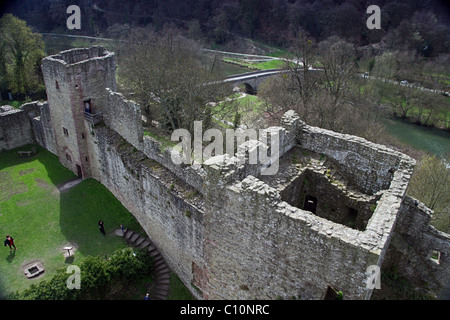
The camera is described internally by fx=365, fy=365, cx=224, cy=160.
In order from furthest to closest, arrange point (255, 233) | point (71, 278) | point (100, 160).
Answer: point (100, 160) < point (71, 278) < point (255, 233)

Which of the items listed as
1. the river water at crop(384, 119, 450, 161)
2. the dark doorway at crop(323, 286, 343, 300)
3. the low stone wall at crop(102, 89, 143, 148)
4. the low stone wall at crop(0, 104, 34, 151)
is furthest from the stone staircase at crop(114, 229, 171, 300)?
the river water at crop(384, 119, 450, 161)

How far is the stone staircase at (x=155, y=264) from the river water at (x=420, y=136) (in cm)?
2614

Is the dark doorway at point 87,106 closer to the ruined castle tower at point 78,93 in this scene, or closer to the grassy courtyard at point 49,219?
the ruined castle tower at point 78,93

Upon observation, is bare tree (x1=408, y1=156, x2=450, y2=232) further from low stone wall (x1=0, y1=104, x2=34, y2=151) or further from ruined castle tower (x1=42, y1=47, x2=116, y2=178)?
low stone wall (x1=0, y1=104, x2=34, y2=151)

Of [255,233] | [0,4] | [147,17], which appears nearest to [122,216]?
[255,233]

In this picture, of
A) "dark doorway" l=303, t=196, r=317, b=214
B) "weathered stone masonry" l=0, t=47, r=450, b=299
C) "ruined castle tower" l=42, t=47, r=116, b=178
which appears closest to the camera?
"weathered stone masonry" l=0, t=47, r=450, b=299

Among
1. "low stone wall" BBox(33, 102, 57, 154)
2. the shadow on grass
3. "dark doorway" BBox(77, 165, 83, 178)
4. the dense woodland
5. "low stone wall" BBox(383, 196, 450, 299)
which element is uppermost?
the dense woodland

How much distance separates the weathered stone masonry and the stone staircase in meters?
0.38

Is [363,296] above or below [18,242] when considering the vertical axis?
above

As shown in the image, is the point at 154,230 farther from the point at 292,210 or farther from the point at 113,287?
the point at 292,210

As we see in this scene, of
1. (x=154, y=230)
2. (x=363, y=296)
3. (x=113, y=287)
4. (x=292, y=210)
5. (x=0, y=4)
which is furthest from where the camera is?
(x=0, y=4)

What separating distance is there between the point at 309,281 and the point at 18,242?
12.4 m

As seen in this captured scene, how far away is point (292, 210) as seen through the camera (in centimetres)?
762

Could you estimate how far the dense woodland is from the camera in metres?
52.1
